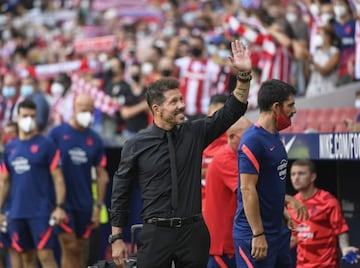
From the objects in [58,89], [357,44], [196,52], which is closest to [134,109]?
[196,52]

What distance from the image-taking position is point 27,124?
447 inches

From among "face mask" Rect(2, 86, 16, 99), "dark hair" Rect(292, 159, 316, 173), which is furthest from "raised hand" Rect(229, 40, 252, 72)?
"face mask" Rect(2, 86, 16, 99)

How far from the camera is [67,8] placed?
27.3 metres

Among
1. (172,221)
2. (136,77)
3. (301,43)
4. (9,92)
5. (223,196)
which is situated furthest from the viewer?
(9,92)

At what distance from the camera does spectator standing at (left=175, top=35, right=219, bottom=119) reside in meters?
14.4

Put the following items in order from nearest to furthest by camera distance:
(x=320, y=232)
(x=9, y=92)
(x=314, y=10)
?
(x=320, y=232) → (x=314, y=10) → (x=9, y=92)

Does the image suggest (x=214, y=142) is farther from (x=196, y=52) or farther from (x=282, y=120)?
(x=196, y=52)

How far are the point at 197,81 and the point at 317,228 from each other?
559 centimetres

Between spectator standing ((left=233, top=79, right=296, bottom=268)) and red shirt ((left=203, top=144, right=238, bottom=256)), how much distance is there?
78 cm

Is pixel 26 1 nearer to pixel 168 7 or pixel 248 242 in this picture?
pixel 168 7

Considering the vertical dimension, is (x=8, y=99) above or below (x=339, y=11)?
below

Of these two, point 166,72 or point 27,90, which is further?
point 27,90

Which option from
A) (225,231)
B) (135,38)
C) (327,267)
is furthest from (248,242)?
(135,38)

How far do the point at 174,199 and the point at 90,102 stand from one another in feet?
16.7
